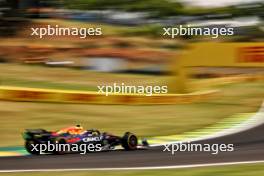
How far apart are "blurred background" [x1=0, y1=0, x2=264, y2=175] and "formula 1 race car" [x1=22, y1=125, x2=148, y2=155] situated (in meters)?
0.14

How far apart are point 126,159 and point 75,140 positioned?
987mm

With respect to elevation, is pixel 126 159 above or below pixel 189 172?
above

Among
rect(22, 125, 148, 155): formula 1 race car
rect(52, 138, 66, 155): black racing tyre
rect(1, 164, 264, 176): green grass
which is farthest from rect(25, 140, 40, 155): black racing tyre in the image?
rect(1, 164, 264, 176): green grass

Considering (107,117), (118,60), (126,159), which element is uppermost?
(118,60)

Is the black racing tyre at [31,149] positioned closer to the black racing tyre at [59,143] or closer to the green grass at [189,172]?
the black racing tyre at [59,143]

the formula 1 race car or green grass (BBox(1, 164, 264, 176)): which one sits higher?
the formula 1 race car

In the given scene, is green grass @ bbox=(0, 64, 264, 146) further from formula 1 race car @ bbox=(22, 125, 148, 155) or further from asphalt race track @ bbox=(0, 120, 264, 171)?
asphalt race track @ bbox=(0, 120, 264, 171)

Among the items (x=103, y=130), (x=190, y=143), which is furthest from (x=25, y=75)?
(x=190, y=143)

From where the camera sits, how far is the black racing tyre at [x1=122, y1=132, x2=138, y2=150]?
29.6 ft

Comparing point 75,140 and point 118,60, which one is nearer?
point 75,140

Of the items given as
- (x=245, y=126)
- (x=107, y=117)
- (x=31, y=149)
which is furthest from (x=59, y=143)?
(x=245, y=126)

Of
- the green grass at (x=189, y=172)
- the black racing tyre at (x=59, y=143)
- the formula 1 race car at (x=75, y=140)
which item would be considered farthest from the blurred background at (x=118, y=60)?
the green grass at (x=189, y=172)

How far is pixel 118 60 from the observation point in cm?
1014

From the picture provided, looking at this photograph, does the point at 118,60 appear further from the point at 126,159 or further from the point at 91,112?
the point at 126,159
